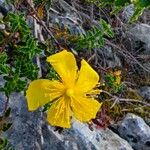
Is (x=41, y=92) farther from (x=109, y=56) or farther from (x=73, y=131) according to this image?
(x=109, y=56)

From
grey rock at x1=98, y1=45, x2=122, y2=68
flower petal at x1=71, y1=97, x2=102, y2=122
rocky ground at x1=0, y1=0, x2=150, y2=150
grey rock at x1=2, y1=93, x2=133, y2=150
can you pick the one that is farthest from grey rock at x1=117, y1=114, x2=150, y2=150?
flower petal at x1=71, y1=97, x2=102, y2=122

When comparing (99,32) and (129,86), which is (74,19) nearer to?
(129,86)

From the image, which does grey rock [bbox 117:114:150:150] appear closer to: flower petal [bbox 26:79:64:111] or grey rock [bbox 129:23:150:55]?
grey rock [bbox 129:23:150:55]

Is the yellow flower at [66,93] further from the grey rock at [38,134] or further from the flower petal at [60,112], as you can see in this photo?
the grey rock at [38,134]

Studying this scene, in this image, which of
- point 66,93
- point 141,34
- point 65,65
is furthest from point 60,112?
point 141,34

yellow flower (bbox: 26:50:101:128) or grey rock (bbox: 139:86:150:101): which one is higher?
yellow flower (bbox: 26:50:101:128)

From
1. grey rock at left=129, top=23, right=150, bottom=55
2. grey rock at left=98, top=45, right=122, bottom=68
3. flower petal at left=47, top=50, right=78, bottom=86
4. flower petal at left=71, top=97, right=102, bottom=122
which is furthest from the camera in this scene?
grey rock at left=129, top=23, right=150, bottom=55

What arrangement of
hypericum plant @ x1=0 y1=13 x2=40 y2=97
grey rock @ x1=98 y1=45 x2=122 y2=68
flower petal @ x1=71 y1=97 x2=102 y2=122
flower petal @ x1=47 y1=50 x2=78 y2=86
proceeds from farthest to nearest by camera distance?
grey rock @ x1=98 y1=45 x2=122 y2=68
hypericum plant @ x1=0 y1=13 x2=40 y2=97
flower petal @ x1=71 y1=97 x2=102 y2=122
flower petal @ x1=47 y1=50 x2=78 y2=86

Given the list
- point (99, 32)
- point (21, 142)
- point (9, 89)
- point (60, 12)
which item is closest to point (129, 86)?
point (60, 12)
